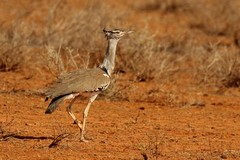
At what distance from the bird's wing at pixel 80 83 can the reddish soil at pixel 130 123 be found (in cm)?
45

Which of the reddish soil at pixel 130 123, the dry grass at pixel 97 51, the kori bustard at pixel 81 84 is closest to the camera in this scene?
the reddish soil at pixel 130 123

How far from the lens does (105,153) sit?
7551 millimetres

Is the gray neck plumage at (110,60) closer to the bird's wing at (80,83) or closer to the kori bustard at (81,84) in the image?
the kori bustard at (81,84)

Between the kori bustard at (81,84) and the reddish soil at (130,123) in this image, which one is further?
the kori bustard at (81,84)

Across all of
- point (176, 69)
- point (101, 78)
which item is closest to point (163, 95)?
point (176, 69)

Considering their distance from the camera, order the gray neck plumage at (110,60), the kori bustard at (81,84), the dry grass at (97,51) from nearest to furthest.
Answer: the kori bustard at (81,84), the gray neck plumage at (110,60), the dry grass at (97,51)

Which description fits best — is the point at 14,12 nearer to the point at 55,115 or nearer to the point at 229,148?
the point at 55,115

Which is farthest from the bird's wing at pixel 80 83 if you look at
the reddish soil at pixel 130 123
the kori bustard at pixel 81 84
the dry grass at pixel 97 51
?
the dry grass at pixel 97 51

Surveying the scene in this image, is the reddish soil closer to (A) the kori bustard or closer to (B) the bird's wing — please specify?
(A) the kori bustard

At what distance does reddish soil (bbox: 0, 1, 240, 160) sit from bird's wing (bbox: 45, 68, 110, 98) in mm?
450

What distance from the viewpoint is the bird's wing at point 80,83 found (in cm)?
785

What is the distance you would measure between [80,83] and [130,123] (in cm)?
157

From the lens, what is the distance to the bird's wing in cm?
785

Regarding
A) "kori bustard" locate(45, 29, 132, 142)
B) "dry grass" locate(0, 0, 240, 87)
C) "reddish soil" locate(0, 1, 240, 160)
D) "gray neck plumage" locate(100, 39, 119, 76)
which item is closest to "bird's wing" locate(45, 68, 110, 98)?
"kori bustard" locate(45, 29, 132, 142)
